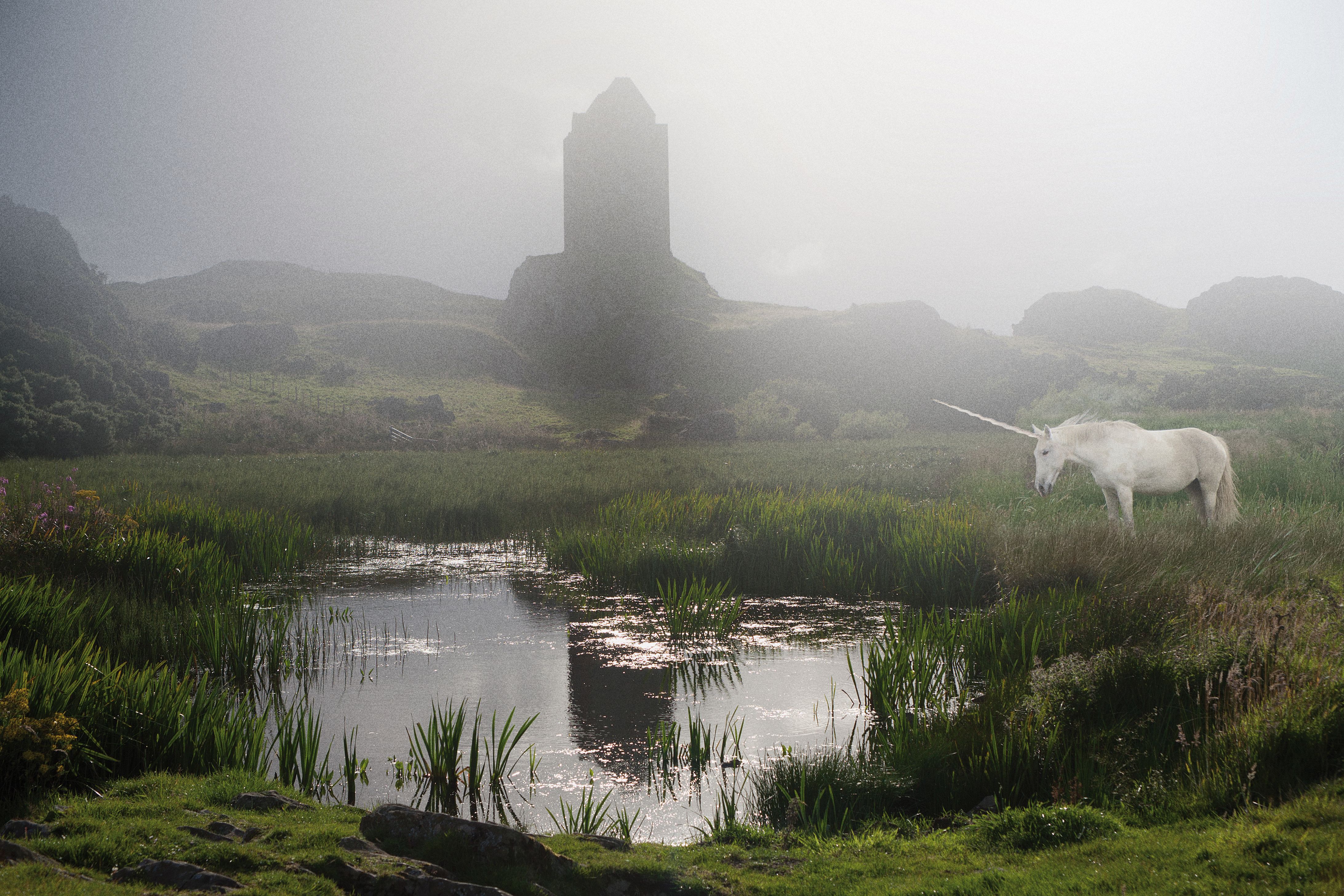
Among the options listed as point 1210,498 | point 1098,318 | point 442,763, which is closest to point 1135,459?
point 1210,498

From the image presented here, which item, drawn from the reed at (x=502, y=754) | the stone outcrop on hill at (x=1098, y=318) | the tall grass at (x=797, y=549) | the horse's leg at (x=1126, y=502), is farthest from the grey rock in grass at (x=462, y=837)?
the stone outcrop on hill at (x=1098, y=318)

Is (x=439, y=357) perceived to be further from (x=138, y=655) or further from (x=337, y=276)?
(x=138, y=655)

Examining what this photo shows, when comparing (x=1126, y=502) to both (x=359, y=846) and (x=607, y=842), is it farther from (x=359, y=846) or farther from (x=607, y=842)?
(x=359, y=846)

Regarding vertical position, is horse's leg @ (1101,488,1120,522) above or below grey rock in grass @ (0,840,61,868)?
above

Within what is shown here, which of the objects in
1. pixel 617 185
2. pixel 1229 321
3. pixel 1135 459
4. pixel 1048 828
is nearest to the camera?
pixel 1048 828

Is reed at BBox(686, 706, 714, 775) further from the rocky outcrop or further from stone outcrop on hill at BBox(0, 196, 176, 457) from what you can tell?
the rocky outcrop

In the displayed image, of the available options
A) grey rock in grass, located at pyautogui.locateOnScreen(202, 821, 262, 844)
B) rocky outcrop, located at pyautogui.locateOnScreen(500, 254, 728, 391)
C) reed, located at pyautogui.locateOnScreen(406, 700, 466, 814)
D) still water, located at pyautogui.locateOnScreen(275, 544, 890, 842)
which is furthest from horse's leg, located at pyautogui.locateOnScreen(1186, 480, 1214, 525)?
rocky outcrop, located at pyautogui.locateOnScreen(500, 254, 728, 391)

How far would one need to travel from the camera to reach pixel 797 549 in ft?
44.1

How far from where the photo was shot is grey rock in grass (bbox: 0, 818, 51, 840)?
3723mm

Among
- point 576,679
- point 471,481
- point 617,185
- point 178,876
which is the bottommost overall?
point 576,679

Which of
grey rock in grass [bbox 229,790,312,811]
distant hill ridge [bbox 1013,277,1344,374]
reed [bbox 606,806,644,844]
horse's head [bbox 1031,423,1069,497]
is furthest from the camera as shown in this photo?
distant hill ridge [bbox 1013,277,1344,374]

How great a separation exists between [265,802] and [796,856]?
308 cm

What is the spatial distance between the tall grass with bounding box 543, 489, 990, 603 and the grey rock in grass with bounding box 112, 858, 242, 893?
834 cm

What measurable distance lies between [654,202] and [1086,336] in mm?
88152
